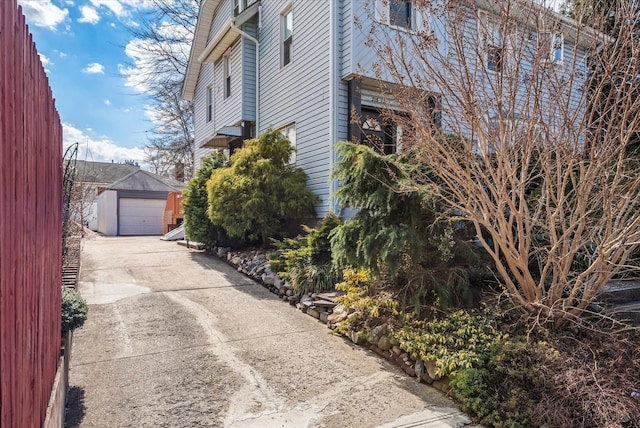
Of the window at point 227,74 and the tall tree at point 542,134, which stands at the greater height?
the window at point 227,74

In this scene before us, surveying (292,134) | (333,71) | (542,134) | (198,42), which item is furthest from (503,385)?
(198,42)

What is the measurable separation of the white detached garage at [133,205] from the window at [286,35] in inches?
503

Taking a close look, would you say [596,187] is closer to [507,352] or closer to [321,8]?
[507,352]

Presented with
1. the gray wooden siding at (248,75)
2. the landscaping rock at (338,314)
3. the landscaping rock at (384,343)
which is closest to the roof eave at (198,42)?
the gray wooden siding at (248,75)

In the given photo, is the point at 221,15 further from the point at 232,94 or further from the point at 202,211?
the point at 202,211

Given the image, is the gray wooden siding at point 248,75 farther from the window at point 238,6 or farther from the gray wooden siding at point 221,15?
the gray wooden siding at point 221,15

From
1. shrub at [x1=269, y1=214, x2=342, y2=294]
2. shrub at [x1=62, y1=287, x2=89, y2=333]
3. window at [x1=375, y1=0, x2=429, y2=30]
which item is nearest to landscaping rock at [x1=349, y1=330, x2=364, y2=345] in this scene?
shrub at [x1=269, y1=214, x2=342, y2=294]

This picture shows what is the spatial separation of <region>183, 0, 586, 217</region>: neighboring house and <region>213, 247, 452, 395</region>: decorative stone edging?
180cm

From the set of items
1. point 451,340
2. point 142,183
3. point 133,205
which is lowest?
point 451,340

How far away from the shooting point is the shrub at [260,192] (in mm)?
8250

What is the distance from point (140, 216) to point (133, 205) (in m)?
0.65

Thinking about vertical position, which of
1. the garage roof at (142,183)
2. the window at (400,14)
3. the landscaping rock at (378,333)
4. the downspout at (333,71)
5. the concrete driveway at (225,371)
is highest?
the window at (400,14)

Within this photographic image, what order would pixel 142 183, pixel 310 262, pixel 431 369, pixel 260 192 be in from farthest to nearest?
pixel 142 183
pixel 260 192
pixel 310 262
pixel 431 369

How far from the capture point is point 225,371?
3.88 m
